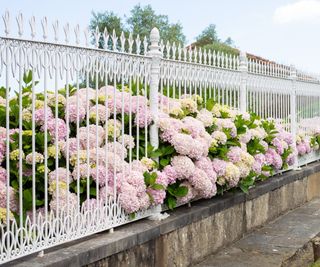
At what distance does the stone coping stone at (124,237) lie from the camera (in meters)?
4.71

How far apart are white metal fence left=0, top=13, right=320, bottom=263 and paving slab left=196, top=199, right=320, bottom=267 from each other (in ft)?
4.03

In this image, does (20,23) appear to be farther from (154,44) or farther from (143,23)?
(143,23)

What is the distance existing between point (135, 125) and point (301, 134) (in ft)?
22.2

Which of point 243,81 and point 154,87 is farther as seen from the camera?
point 243,81

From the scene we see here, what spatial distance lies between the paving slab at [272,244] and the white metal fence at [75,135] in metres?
1.23

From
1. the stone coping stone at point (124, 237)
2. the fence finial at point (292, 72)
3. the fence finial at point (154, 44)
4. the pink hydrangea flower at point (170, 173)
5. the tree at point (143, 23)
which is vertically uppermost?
the tree at point (143, 23)

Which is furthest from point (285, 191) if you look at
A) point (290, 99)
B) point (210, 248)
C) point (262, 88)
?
point (210, 248)

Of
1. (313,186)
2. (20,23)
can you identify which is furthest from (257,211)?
(20,23)

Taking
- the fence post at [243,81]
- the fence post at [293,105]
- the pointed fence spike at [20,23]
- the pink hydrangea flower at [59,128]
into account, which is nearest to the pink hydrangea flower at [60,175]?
→ the pink hydrangea flower at [59,128]

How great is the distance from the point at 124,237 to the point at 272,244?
2720mm

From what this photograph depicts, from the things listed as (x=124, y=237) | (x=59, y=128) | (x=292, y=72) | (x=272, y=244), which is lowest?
(x=272, y=244)

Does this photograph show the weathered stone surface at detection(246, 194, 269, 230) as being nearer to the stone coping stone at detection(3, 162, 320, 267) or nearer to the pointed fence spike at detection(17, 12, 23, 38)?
the stone coping stone at detection(3, 162, 320, 267)

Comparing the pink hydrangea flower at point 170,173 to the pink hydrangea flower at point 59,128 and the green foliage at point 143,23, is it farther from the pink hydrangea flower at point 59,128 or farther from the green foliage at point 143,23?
the green foliage at point 143,23

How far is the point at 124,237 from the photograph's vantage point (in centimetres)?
542
